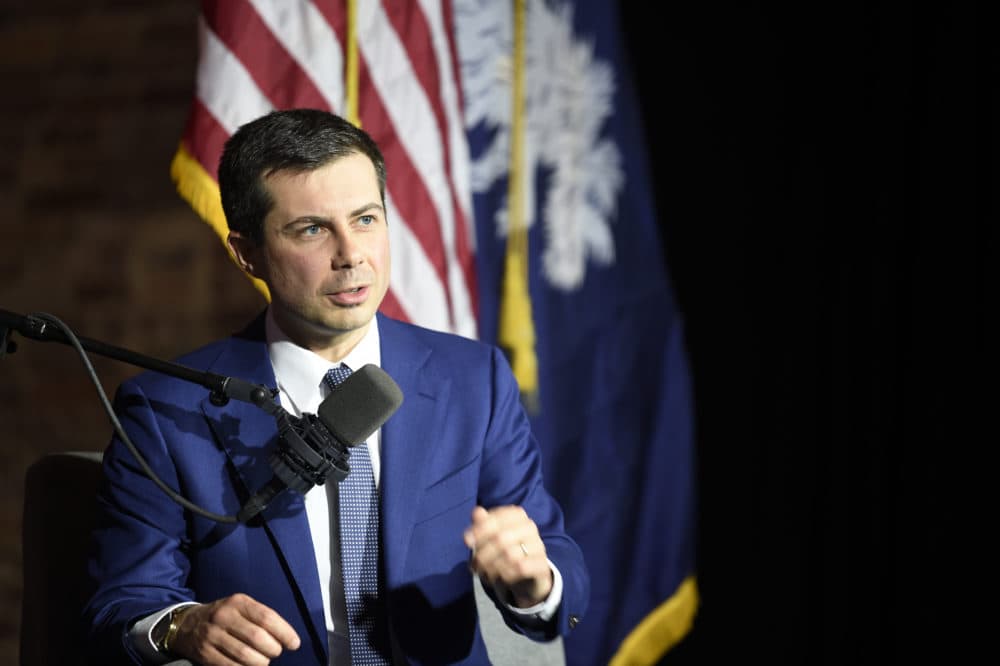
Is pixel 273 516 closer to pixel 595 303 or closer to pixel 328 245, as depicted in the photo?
pixel 328 245

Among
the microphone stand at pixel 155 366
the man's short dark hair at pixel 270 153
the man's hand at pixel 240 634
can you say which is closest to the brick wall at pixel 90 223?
the man's short dark hair at pixel 270 153

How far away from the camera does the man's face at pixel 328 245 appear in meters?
1.16

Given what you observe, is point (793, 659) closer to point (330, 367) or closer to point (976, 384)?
point (976, 384)

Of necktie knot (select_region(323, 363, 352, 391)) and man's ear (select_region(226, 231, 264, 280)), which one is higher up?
man's ear (select_region(226, 231, 264, 280))

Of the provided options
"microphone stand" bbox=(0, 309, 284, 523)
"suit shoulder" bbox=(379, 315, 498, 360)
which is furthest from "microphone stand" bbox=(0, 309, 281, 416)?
"suit shoulder" bbox=(379, 315, 498, 360)

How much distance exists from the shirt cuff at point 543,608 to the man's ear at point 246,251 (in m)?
0.52

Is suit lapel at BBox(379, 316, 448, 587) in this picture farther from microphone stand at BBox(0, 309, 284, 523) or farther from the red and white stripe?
the red and white stripe

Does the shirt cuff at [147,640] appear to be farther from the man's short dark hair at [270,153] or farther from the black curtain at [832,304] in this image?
the black curtain at [832,304]

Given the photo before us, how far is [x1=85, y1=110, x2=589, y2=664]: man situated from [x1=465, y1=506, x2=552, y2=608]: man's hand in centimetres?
4

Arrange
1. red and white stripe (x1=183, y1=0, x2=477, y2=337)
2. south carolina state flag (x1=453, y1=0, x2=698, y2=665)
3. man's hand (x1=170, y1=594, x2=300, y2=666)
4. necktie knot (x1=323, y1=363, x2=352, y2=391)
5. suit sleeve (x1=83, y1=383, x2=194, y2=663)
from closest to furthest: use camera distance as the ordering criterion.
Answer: man's hand (x1=170, y1=594, x2=300, y2=666)
suit sleeve (x1=83, y1=383, x2=194, y2=663)
necktie knot (x1=323, y1=363, x2=352, y2=391)
red and white stripe (x1=183, y1=0, x2=477, y2=337)
south carolina state flag (x1=453, y1=0, x2=698, y2=665)

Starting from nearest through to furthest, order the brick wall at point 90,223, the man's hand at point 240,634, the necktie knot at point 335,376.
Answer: the man's hand at point 240,634 → the necktie knot at point 335,376 → the brick wall at point 90,223

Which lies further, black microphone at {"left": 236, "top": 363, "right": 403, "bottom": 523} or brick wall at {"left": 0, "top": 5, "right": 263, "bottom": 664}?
brick wall at {"left": 0, "top": 5, "right": 263, "bottom": 664}

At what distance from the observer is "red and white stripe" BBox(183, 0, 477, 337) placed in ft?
5.97

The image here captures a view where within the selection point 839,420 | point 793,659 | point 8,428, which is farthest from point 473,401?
point 8,428
